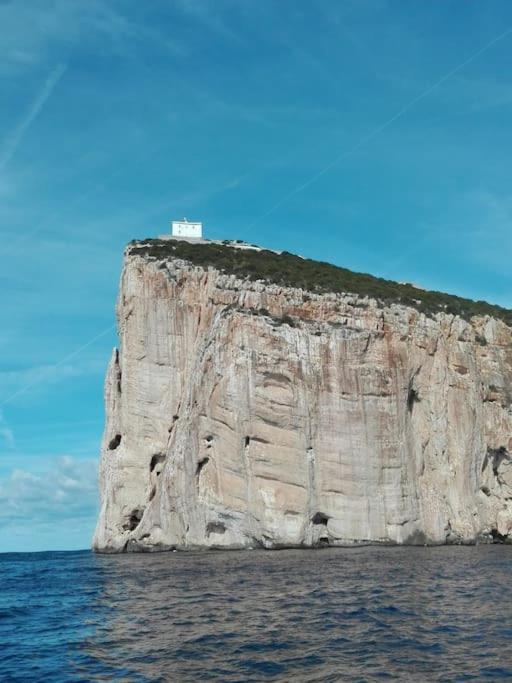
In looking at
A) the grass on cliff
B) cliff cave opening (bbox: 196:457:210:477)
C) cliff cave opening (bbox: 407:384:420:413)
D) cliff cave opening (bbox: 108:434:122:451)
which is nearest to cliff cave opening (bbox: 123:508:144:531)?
cliff cave opening (bbox: 108:434:122:451)

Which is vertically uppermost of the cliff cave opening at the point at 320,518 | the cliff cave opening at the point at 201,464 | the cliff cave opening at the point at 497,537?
the cliff cave opening at the point at 201,464

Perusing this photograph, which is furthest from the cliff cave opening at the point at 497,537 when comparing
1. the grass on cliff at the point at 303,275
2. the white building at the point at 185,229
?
the white building at the point at 185,229

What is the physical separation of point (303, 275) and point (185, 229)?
50.0ft

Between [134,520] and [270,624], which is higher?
[134,520]

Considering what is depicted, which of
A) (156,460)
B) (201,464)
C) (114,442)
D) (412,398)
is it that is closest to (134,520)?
(156,460)

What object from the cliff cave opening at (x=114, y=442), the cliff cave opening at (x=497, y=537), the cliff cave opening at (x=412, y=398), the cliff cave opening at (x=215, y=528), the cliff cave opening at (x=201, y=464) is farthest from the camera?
the cliff cave opening at (x=114, y=442)

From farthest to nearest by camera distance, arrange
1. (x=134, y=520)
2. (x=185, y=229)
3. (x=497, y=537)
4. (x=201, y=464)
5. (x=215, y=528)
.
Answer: (x=185, y=229)
(x=134, y=520)
(x=497, y=537)
(x=201, y=464)
(x=215, y=528)

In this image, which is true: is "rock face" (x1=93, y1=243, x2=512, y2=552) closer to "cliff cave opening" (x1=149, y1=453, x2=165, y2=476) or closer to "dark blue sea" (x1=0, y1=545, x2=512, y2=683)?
"cliff cave opening" (x1=149, y1=453, x2=165, y2=476)

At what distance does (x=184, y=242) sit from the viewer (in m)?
61.5

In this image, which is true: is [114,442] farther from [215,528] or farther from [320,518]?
[320,518]

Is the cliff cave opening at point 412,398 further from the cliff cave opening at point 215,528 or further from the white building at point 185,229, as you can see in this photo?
the white building at point 185,229

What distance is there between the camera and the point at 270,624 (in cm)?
2019

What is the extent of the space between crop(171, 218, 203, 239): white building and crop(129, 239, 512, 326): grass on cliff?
19.5 ft

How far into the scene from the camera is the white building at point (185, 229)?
68062 mm
